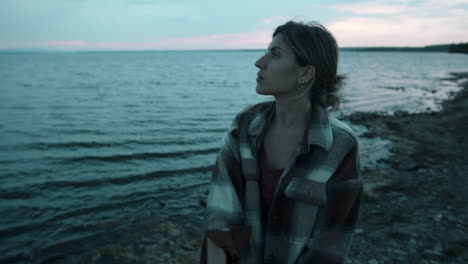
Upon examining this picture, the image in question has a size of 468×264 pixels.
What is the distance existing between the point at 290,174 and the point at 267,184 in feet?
0.79

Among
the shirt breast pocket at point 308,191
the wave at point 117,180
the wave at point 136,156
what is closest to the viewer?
the shirt breast pocket at point 308,191

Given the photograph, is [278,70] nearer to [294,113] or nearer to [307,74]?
[307,74]


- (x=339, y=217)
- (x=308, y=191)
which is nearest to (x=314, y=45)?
(x=308, y=191)

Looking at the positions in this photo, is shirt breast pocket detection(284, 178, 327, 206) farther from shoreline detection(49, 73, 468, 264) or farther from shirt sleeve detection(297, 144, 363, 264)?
shoreline detection(49, 73, 468, 264)

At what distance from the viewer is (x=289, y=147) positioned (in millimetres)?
2625

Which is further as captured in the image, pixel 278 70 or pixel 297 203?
pixel 278 70

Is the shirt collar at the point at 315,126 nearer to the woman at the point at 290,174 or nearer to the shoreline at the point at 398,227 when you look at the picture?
the woman at the point at 290,174

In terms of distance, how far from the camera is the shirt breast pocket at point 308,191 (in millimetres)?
2248

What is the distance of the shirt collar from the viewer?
2.33 metres

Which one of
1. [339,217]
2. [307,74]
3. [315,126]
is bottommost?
[339,217]

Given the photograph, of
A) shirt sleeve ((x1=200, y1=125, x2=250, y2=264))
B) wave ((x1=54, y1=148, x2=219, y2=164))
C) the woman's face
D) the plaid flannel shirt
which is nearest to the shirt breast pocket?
the plaid flannel shirt

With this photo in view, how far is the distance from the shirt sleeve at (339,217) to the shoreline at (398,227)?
2985 mm

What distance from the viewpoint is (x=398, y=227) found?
596cm

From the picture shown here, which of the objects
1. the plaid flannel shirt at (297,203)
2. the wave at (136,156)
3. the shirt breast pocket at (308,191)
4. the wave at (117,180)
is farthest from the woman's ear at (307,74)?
the wave at (136,156)
